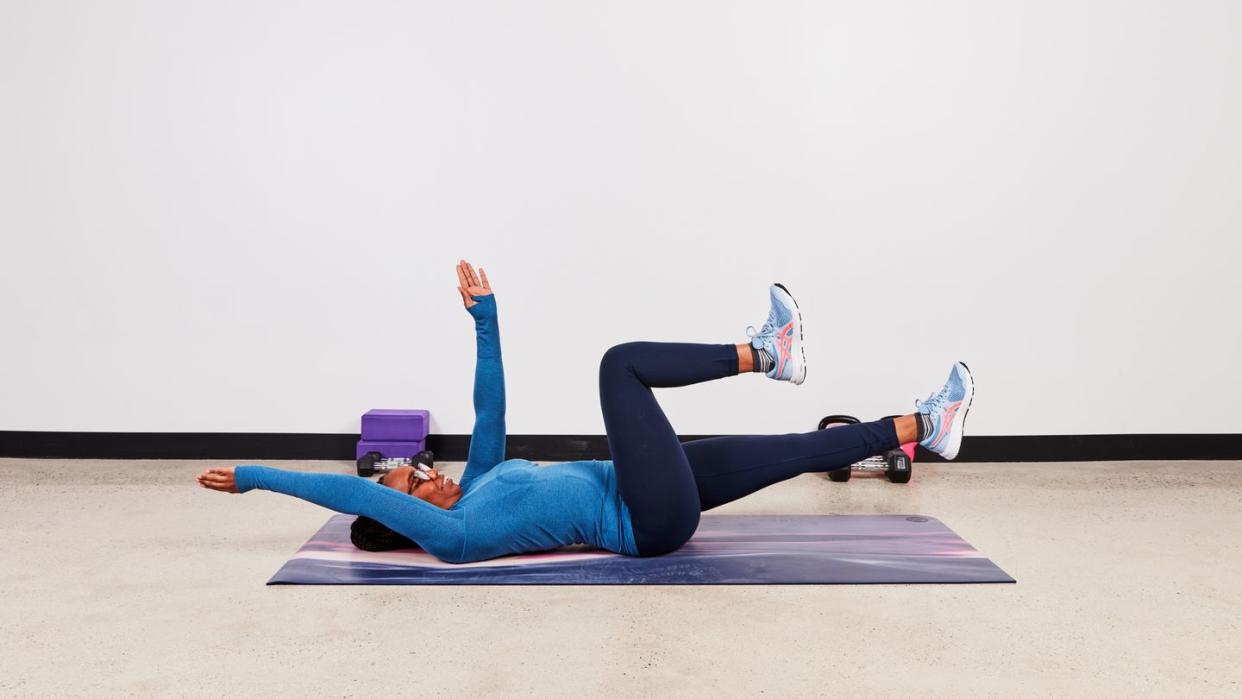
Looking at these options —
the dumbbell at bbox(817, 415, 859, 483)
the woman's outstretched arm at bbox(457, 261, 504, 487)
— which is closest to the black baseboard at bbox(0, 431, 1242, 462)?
the dumbbell at bbox(817, 415, 859, 483)

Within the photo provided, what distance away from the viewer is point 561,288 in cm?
508

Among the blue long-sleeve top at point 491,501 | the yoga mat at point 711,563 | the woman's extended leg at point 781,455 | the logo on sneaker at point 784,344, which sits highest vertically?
the logo on sneaker at point 784,344

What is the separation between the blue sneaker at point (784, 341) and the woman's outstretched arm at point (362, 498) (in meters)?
1.03

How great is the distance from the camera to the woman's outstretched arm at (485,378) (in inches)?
130

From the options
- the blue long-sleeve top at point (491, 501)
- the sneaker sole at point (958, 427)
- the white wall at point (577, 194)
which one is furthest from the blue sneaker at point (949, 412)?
the white wall at point (577, 194)

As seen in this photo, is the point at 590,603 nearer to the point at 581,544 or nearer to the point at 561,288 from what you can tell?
the point at 581,544

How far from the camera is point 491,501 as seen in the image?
124 inches

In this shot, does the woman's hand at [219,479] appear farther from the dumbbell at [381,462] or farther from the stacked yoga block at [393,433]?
the stacked yoga block at [393,433]

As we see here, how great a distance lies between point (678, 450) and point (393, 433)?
2.16m

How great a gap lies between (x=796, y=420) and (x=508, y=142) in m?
1.90

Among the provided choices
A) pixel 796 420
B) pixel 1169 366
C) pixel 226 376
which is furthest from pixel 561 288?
pixel 1169 366

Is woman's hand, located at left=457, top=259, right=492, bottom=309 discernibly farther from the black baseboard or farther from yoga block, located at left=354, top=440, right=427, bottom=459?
the black baseboard

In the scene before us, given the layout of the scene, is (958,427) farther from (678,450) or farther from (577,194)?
(577,194)

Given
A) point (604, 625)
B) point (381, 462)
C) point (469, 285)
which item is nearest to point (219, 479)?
point (469, 285)
